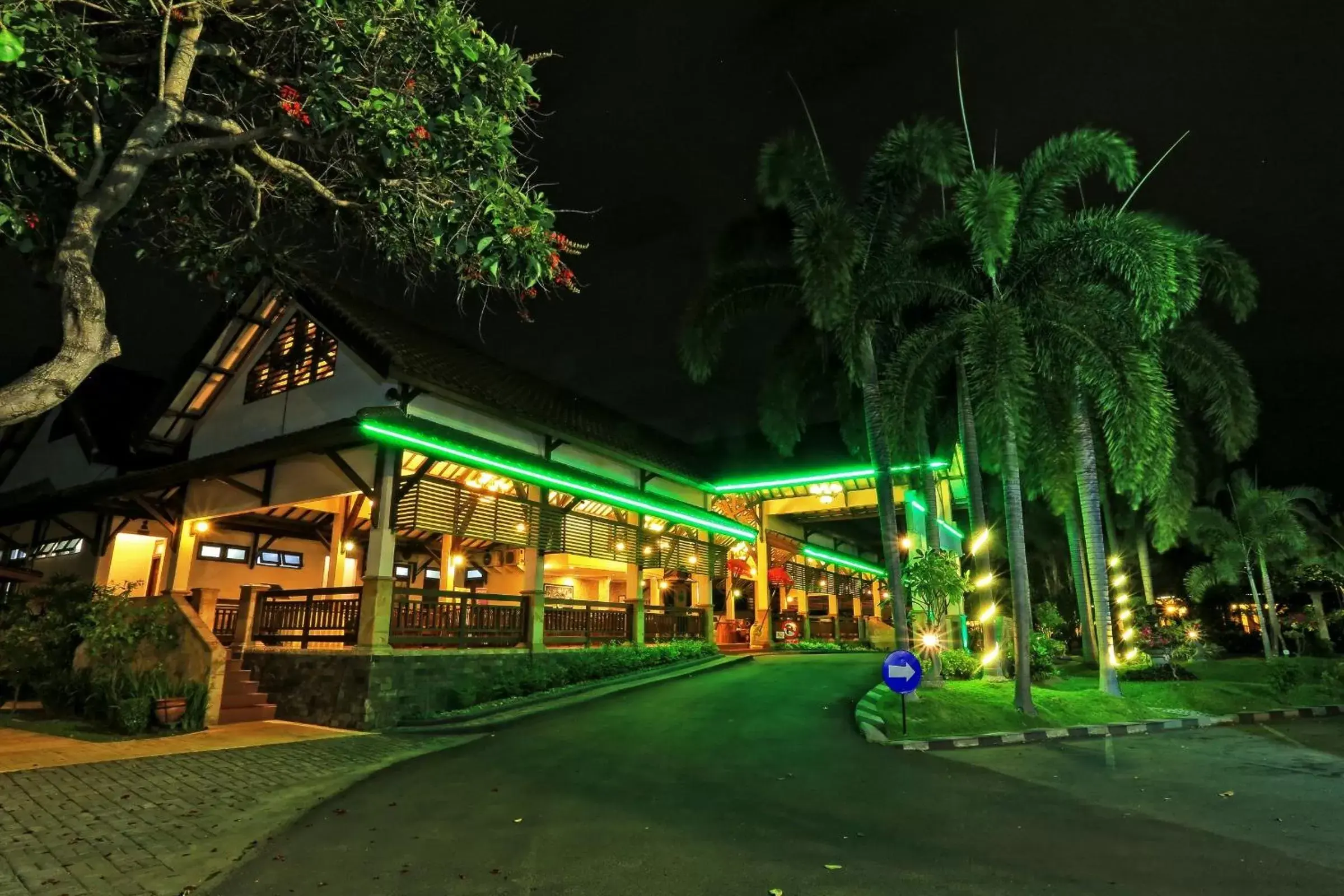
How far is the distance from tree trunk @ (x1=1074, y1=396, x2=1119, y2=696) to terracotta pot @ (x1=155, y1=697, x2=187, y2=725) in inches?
672

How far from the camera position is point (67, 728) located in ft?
39.8

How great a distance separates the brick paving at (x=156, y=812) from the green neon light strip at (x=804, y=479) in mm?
14623

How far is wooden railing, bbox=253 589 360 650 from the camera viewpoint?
1366 cm

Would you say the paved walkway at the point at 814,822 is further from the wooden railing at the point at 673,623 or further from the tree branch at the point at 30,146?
the wooden railing at the point at 673,623

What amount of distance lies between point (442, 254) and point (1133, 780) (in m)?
9.52

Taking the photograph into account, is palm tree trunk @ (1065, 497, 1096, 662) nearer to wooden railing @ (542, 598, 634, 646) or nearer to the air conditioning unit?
wooden railing @ (542, 598, 634, 646)

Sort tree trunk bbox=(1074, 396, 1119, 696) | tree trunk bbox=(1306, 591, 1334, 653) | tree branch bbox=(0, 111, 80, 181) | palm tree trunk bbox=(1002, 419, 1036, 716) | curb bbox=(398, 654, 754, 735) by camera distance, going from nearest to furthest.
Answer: tree branch bbox=(0, 111, 80, 181), curb bbox=(398, 654, 754, 735), palm tree trunk bbox=(1002, 419, 1036, 716), tree trunk bbox=(1074, 396, 1119, 696), tree trunk bbox=(1306, 591, 1334, 653)

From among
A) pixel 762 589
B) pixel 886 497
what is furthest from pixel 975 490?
pixel 762 589

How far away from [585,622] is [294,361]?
9.00 metres

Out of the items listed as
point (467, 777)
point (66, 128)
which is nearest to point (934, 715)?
point (467, 777)

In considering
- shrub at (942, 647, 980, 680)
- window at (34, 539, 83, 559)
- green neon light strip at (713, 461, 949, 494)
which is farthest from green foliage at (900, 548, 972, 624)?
window at (34, 539, 83, 559)

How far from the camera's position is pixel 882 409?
15.0 metres

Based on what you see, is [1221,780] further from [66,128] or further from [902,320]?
[66,128]

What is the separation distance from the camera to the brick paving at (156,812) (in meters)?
5.35
